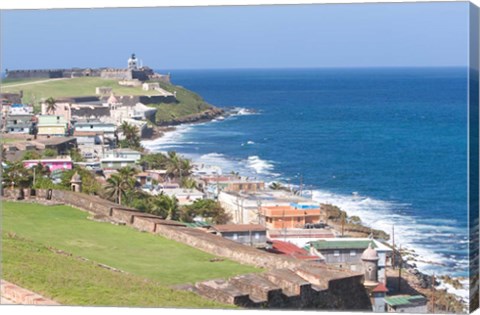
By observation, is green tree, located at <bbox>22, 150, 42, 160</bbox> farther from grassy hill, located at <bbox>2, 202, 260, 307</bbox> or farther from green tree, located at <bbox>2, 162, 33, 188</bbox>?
grassy hill, located at <bbox>2, 202, 260, 307</bbox>

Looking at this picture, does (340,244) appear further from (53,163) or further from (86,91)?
(86,91)

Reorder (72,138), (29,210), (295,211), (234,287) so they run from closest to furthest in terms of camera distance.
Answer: (234,287) → (29,210) → (295,211) → (72,138)

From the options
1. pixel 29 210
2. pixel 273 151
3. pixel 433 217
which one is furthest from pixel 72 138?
pixel 433 217

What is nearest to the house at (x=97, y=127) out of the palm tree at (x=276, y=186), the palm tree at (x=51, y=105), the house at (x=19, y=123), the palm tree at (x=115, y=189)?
the palm tree at (x=51, y=105)

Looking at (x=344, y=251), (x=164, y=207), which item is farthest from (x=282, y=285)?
(x=164, y=207)

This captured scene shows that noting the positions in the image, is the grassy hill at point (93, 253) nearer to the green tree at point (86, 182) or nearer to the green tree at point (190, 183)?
the green tree at point (86, 182)

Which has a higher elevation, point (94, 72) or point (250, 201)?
point (94, 72)

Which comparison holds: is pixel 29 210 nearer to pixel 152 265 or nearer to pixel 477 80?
pixel 152 265
